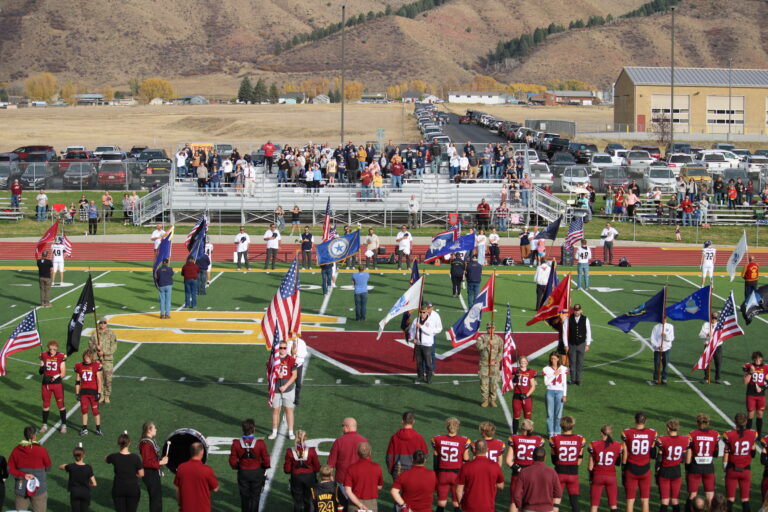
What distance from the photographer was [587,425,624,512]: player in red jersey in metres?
12.7

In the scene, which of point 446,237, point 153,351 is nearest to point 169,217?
point 446,237

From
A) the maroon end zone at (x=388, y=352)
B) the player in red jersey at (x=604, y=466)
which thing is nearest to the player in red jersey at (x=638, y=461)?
the player in red jersey at (x=604, y=466)

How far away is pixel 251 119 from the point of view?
341 ft

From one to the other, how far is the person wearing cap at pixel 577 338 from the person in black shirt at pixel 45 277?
539 inches

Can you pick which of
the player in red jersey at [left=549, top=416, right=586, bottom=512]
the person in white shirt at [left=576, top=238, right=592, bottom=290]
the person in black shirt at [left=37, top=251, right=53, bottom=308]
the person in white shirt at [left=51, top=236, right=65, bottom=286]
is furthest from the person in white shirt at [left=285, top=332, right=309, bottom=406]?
the person in white shirt at [left=51, top=236, right=65, bottom=286]

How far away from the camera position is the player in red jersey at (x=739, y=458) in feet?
42.7

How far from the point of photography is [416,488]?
37.5 ft

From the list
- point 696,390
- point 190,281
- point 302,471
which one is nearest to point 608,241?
point 190,281

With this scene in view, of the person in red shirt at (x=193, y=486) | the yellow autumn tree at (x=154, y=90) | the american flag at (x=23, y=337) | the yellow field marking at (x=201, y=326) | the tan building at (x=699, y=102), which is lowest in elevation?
the yellow field marking at (x=201, y=326)

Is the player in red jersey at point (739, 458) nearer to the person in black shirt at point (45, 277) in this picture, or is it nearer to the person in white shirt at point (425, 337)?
the person in white shirt at point (425, 337)

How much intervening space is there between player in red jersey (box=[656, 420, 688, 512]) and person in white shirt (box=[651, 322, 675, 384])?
598 centimetres

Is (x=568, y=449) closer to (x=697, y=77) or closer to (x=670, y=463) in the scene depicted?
(x=670, y=463)

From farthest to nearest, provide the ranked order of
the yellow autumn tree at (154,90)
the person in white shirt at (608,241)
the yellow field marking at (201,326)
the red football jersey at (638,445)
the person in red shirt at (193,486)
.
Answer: the yellow autumn tree at (154,90) < the person in white shirt at (608,241) < the yellow field marking at (201,326) < the red football jersey at (638,445) < the person in red shirt at (193,486)

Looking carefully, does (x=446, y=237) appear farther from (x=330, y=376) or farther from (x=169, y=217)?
(x=169, y=217)
